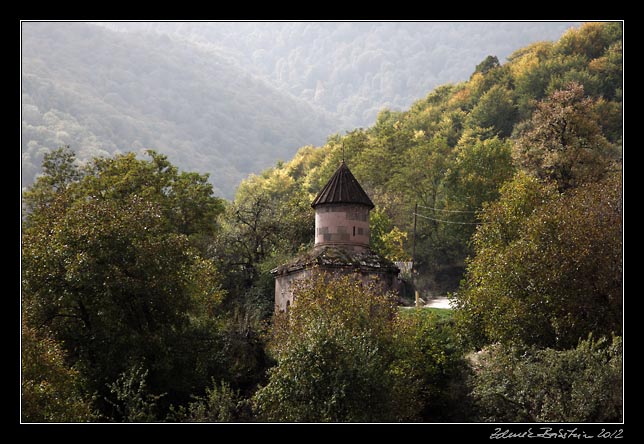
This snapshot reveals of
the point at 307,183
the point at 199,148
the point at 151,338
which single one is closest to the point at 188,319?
the point at 151,338

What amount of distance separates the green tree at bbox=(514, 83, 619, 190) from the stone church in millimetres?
17897

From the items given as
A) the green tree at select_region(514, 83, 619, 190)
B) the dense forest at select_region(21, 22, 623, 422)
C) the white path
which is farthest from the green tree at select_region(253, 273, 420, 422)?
the green tree at select_region(514, 83, 619, 190)

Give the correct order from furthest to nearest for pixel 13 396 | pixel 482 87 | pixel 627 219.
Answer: pixel 482 87 < pixel 627 219 < pixel 13 396

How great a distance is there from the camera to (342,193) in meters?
41.9

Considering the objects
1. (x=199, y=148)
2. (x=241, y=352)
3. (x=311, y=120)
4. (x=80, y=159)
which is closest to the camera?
(x=241, y=352)

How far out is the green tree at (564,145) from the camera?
55.2m

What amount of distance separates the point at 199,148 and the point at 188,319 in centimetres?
13590

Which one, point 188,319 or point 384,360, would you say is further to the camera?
point 188,319

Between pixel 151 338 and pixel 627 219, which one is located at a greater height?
pixel 627 219

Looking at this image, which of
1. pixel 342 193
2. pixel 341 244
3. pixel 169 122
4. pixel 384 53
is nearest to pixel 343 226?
pixel 341 244

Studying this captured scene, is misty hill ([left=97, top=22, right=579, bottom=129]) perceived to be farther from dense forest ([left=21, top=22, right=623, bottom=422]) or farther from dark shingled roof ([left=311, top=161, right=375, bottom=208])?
dark shingled roof ([left=311, top=161, right=375, bottom=208])

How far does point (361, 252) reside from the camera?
136ft

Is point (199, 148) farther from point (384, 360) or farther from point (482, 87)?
point (384, 360)

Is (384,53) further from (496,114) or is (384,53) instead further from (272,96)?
(496,114)
